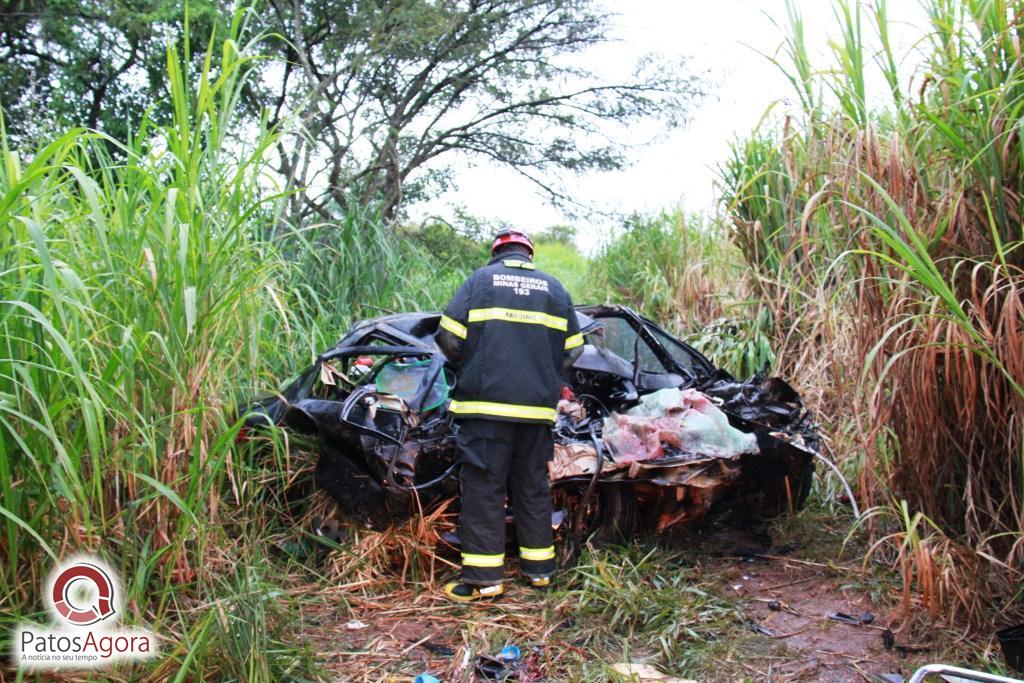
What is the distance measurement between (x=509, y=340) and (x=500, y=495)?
740 millimetres

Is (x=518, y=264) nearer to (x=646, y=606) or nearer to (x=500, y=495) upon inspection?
(x=500, y=495)

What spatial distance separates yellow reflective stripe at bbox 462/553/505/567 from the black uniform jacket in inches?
25.3

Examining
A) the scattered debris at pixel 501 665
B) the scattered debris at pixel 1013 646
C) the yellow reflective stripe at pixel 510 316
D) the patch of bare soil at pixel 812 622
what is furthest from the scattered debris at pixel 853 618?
the yellow reflective stripe at pixel 510 316

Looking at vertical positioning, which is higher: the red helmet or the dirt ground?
the red helmet

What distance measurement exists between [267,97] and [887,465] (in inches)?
258

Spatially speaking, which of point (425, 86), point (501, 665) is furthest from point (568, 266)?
point (501, 665)

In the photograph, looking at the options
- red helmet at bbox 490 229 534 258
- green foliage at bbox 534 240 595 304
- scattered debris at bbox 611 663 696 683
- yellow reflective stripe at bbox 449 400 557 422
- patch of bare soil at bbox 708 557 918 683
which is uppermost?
green foliage at bbox 534 240 595 304

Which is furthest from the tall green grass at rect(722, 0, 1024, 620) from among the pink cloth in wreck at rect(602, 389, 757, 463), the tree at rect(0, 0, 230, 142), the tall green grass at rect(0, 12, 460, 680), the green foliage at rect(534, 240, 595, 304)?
the tree at rect(0, 0, 230, 142)

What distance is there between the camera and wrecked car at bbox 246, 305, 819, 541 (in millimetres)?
3783

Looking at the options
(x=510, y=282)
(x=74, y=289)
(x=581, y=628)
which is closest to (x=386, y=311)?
(x=510, y=282)

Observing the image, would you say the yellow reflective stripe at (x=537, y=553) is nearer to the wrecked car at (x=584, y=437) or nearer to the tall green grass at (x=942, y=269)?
the wrecked car at (x=584, y=437)

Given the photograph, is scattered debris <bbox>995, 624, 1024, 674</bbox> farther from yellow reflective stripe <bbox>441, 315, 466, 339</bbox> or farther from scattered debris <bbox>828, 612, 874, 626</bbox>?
yellow reflective stripe <bbox>441, 315, 466, 339</bbox>

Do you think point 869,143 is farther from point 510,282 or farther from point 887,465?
point 510,282

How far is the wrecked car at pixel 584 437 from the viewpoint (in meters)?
3.78
